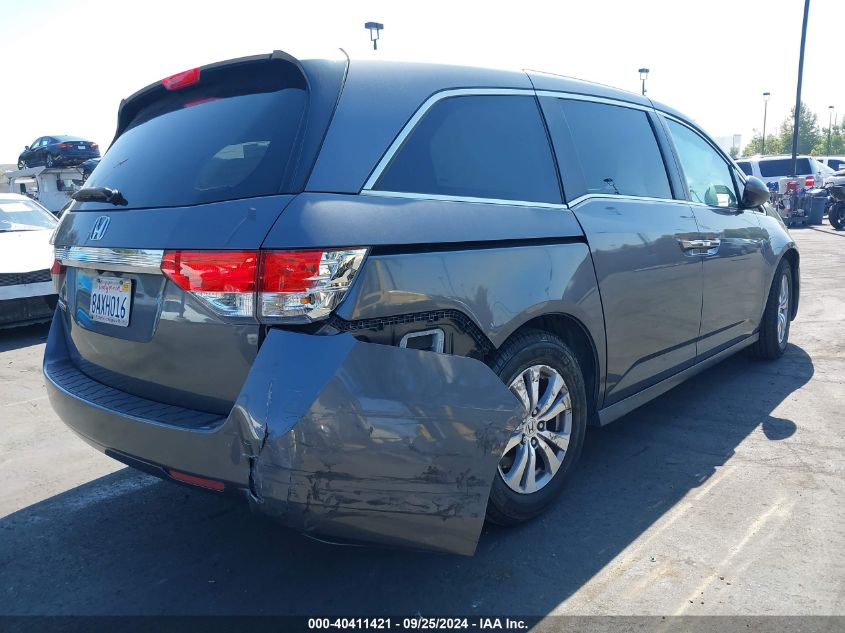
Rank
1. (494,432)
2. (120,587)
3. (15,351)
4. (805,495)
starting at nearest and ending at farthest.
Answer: (494,432) < (120,587) < (805,495) < (15,351)

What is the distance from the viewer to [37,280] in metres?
7.25

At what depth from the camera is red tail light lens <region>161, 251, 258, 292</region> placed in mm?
2168

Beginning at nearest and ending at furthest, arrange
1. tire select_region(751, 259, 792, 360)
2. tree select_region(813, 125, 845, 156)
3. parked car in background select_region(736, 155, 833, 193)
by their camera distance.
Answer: tire select_region(751, 259, 792, 360)
parked car in background select_region(736, 155, 833, 193)
tree select_region(813, 125, 845, 156)

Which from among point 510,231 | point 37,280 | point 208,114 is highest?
point 208,114

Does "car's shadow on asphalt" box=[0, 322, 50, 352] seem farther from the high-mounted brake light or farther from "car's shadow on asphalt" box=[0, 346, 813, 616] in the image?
the high-mounted brake light

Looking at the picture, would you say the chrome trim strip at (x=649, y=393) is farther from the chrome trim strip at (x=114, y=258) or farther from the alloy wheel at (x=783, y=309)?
the chrome trim strip at (x=114, y=258)

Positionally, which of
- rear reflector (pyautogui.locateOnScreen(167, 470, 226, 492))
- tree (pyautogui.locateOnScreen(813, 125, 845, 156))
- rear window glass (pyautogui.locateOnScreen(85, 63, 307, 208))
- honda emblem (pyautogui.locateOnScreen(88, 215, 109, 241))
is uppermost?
rear window glass (pyautogui.locateOnScreen(85, 63, 307, 208))

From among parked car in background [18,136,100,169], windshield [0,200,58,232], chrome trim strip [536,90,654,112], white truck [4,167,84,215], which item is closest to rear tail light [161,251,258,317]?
chrome trim strip [536,90,654,112]

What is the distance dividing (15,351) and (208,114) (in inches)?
206

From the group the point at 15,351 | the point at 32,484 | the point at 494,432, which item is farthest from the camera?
the point at 15,351

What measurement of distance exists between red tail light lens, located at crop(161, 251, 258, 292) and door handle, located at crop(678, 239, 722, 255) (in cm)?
251

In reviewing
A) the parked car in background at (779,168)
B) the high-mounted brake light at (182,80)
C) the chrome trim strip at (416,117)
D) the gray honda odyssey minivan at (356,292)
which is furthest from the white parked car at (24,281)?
the parked car in background at (779,168)

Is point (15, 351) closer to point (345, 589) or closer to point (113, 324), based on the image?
point (113, 324)

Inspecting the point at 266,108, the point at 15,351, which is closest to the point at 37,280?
the point at 15,351
